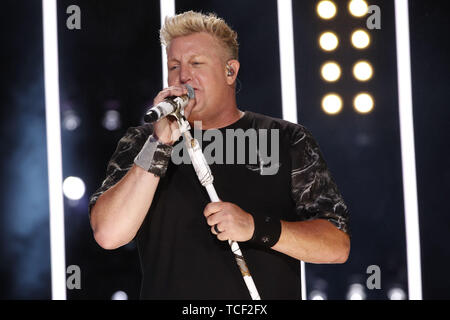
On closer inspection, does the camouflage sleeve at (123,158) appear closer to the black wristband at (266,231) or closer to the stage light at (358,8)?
the black wristband at (266,231)

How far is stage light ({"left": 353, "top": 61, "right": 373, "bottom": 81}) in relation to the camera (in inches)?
98.4

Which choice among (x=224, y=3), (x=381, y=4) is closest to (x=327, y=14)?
(x=381, y=4)

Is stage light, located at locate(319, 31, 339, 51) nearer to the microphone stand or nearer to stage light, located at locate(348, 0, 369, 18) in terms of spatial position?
stage light, located at locate(348, 0, 369, 18)

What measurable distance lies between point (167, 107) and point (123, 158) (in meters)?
0.40

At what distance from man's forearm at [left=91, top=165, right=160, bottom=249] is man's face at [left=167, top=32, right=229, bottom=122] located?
25 cm

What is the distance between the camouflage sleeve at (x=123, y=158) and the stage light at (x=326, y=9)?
114cm

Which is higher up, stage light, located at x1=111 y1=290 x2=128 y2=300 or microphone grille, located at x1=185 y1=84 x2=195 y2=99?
microphone grille, located at x1=185 y1=84 x2=195 y2=99

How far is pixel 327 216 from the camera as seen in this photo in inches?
63.2

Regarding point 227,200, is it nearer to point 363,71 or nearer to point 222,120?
point 222,120

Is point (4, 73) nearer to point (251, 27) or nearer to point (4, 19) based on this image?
point (4, 19)

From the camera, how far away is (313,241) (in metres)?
1.54

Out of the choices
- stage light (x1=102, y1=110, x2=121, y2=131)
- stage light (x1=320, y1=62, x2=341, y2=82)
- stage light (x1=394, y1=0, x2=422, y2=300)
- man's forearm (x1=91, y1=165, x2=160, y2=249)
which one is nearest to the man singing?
man's forearm (x1=91, y1=165, x2=160, y2=249)

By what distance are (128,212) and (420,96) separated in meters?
1.54

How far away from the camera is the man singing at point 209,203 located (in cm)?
148
